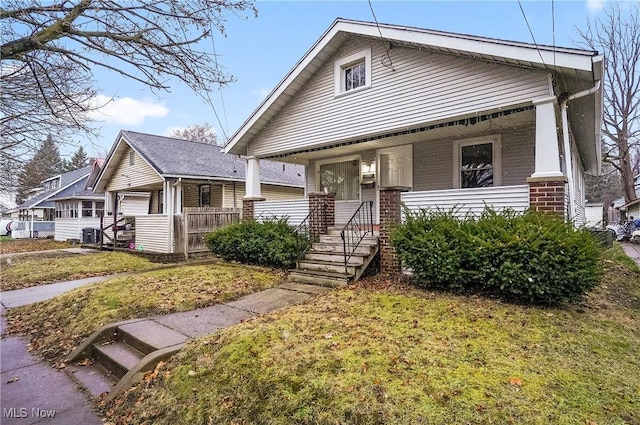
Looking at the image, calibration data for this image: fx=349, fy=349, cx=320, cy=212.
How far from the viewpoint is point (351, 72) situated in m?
9.23

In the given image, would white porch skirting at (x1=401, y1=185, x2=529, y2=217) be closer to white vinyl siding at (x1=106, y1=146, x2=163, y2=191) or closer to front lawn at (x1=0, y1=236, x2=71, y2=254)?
white vinyl siding at (x1=106, y1=146, x2=163, y2=191)

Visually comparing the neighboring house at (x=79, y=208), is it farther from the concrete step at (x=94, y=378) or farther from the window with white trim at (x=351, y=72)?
the concrete step at (x=94, y=378)

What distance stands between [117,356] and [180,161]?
1267 cm

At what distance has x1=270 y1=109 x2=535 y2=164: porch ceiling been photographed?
779cm

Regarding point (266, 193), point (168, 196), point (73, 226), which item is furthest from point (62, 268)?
point (73, 226)

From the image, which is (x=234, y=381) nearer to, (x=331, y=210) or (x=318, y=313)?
(x=318, y=313)

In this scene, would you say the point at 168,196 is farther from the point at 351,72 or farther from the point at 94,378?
the point at 94,378

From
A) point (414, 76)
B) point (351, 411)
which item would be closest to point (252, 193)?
point (414, 76)

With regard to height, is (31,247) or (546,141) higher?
(546,141)

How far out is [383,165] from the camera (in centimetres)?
1041

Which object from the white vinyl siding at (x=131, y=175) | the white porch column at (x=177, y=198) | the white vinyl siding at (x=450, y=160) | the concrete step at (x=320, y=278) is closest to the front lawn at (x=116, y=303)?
the concrete step at (x=320, y=278)

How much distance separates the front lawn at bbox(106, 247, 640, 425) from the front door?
18.3 feet

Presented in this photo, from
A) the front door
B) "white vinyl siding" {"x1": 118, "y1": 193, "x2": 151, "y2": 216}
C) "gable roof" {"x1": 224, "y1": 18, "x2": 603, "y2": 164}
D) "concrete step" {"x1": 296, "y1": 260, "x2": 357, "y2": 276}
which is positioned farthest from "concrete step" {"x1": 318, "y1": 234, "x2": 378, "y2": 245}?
"white vinyl siding" {"x1": 118, "y1": 193, "x2": 151, "y2": 216}

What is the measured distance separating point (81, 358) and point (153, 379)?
1.71m
